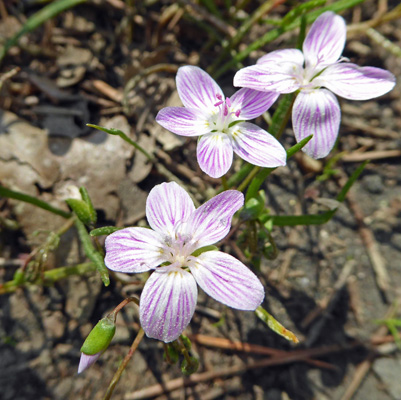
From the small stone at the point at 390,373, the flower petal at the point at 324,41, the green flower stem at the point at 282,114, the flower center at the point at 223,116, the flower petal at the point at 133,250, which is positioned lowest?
the small stone at the point at 390,373

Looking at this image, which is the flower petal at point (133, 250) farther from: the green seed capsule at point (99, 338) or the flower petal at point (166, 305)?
the green seed capsule at point (99, 338)

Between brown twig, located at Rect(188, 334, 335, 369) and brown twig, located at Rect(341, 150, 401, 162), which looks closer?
brown twig, located at Rect(188, 334, 335, 369)

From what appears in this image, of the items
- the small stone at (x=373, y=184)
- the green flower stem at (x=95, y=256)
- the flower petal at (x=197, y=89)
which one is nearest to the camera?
the green flower stem at (x=95, y=256)

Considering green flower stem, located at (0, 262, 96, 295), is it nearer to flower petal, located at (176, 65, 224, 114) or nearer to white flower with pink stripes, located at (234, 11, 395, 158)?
flower petal, located at (176, 65, 224, 114)

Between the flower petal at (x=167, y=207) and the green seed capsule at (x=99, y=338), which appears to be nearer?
the green seed capsule at (x=99, y=338)

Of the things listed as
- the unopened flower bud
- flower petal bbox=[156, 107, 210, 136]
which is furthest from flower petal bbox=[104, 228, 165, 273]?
flower petal bbox=[156, 107, 210, 136]

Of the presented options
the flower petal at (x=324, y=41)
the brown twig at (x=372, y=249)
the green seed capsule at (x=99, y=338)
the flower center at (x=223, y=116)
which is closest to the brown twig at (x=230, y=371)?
the brown twig at (x=372, y=249)

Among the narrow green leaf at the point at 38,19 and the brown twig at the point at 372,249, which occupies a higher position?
the narrow green leaf at the point at 38,19
